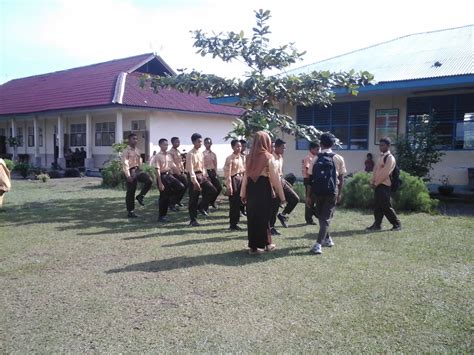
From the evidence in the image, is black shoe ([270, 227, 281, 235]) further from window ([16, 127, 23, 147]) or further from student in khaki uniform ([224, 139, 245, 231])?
window ([16, 127, 23, 147])

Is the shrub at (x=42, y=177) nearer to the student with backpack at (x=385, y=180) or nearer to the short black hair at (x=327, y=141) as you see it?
the student with backpack at (x=385, y=180)

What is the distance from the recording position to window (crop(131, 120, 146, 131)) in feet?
74.3

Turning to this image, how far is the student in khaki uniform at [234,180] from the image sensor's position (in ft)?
25.9

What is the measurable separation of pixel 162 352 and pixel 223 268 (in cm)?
217

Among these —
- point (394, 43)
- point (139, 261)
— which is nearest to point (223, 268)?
point (139, 261)

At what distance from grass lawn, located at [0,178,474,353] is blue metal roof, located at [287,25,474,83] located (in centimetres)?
598

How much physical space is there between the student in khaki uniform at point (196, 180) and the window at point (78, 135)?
1809cm

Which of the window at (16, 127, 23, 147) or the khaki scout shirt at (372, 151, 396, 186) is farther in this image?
the window at (16, 127, 23, 147)

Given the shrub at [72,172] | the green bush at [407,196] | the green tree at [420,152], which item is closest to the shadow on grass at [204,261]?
the green bush at [407,196]

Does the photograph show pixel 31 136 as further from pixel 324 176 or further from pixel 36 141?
pixel 324 176

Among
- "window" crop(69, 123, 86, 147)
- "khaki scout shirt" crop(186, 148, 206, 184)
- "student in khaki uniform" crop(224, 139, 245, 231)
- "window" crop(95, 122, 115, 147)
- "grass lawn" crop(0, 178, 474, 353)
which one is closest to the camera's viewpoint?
"grass lawn" crop(0, 178, 474, 353)

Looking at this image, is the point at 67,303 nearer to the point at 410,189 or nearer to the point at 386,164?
the point at 386,164

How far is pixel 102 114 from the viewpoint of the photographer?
2377 cm

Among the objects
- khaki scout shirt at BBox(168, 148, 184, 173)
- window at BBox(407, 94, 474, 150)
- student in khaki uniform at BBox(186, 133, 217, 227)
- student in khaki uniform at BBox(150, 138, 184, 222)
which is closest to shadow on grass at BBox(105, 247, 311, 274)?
student in khaki uniform at BBox(186, 133, 217, 227)
